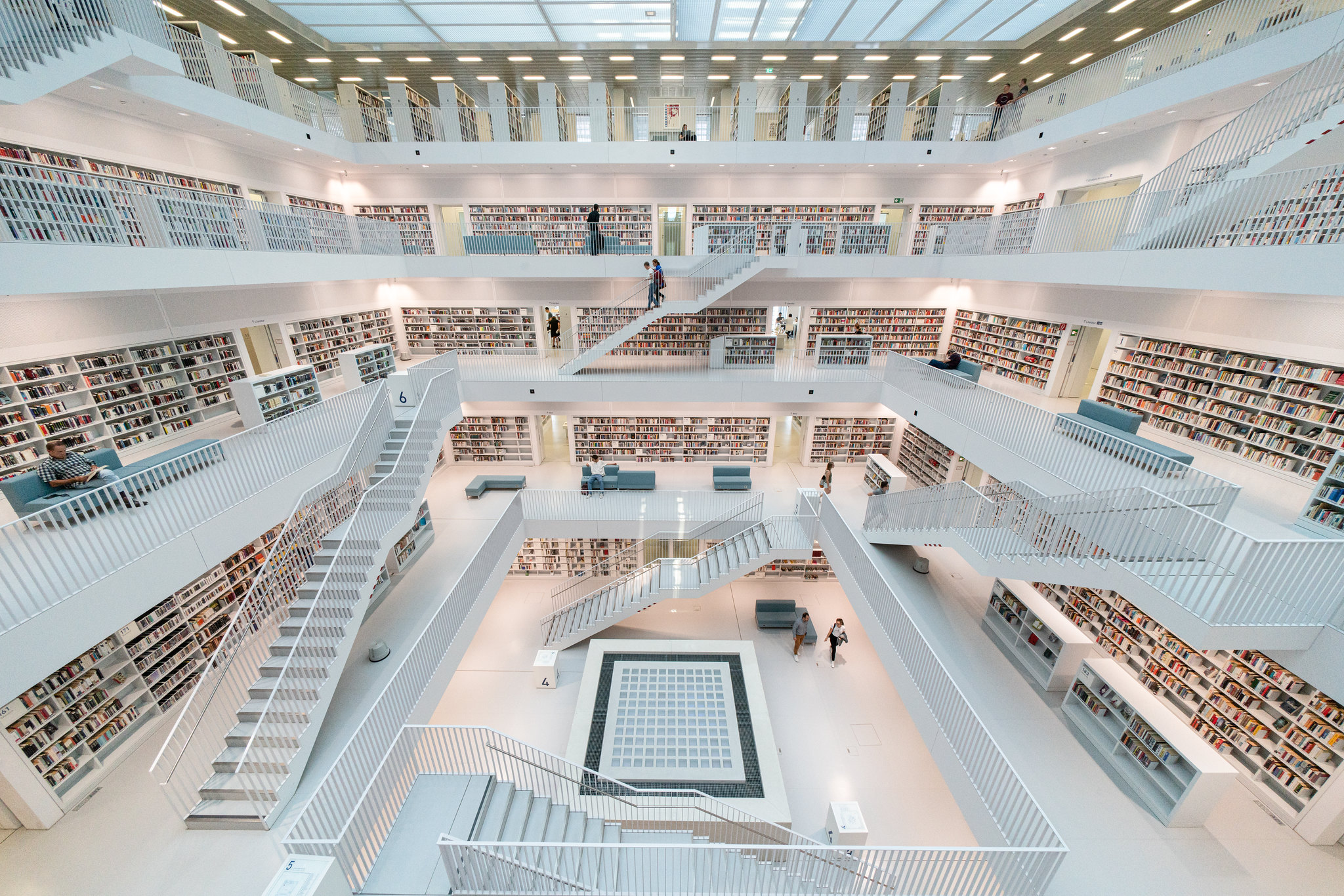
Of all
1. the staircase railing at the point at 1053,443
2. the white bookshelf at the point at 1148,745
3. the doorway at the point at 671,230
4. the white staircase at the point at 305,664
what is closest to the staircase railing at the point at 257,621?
the white staircase at the point at 305,664

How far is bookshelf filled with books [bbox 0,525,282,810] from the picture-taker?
5.12m

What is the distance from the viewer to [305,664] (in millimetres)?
5770

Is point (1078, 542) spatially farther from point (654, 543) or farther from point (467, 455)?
point (467, 455)

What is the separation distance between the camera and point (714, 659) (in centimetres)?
932

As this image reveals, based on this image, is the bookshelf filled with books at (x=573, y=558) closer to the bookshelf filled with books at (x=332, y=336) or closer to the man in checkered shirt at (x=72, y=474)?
the bookshelf filled with books at (x=332, y=336)

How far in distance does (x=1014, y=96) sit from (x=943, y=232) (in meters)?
6.05

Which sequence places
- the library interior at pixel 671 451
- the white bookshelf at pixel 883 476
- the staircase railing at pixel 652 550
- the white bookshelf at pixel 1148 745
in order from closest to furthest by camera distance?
1. the library interior at pixel 671 451
2. the white bookshelf at pixel 1148 745
3. the white bookshelf at pixel 883 476
4. the staircase railing at pixel 652 550

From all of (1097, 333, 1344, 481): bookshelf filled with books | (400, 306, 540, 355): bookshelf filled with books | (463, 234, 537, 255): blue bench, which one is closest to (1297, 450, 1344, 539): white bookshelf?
(1097, 333, 1344, 481): bookshelf filled with books

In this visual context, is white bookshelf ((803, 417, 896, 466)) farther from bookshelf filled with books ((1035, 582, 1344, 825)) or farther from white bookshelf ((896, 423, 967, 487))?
bookshelf filled with books ((1035, 582, 1344, 825))

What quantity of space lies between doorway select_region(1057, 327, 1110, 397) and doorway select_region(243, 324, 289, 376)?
16.9 metres

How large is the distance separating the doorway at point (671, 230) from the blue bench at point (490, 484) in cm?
690

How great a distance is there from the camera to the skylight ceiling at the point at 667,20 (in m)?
9.92

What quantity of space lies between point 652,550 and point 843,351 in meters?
7.19

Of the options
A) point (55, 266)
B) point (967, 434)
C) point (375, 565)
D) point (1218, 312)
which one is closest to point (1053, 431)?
point (967, 434)
